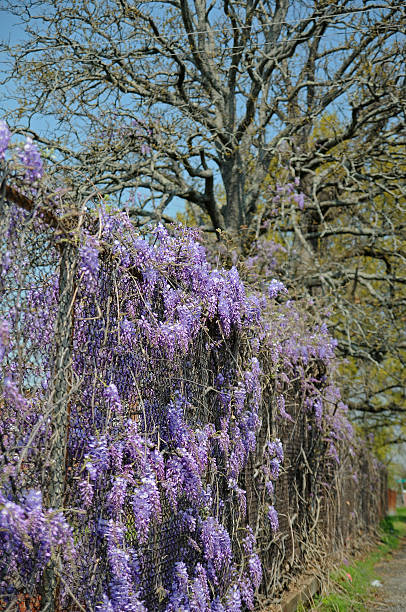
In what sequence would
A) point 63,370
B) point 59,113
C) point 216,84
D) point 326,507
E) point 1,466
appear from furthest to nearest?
1. point 216,84
2. point 59,113
3. point 326,507
4. point 63,370
5. point 1,466

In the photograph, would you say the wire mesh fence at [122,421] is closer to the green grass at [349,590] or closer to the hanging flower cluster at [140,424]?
the hanging flower cluster at [140,424]

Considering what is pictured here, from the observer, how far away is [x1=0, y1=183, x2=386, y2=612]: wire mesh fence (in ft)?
7.55

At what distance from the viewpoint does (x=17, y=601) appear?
2.26 meters

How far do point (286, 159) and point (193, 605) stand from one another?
338 inches

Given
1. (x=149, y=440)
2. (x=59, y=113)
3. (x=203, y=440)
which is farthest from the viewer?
(x=59, y=113)

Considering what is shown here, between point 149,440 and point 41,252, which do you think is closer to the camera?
point 41,252

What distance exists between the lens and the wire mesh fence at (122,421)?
230cm

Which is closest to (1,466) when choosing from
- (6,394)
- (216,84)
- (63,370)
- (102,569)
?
(6,394)

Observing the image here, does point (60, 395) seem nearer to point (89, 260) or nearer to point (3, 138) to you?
point (89, 260)

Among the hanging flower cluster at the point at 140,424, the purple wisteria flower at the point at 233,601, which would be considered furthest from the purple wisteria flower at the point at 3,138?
the purple wisteria flower at the point at 233,601

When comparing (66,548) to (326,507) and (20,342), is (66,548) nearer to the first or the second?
(20,342)

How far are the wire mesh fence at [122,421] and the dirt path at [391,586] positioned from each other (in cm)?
274

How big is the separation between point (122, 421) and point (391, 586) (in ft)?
22.4

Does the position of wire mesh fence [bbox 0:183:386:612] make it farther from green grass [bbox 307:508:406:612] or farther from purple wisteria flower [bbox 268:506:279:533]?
green grass [bbox 307:508:406:612]
